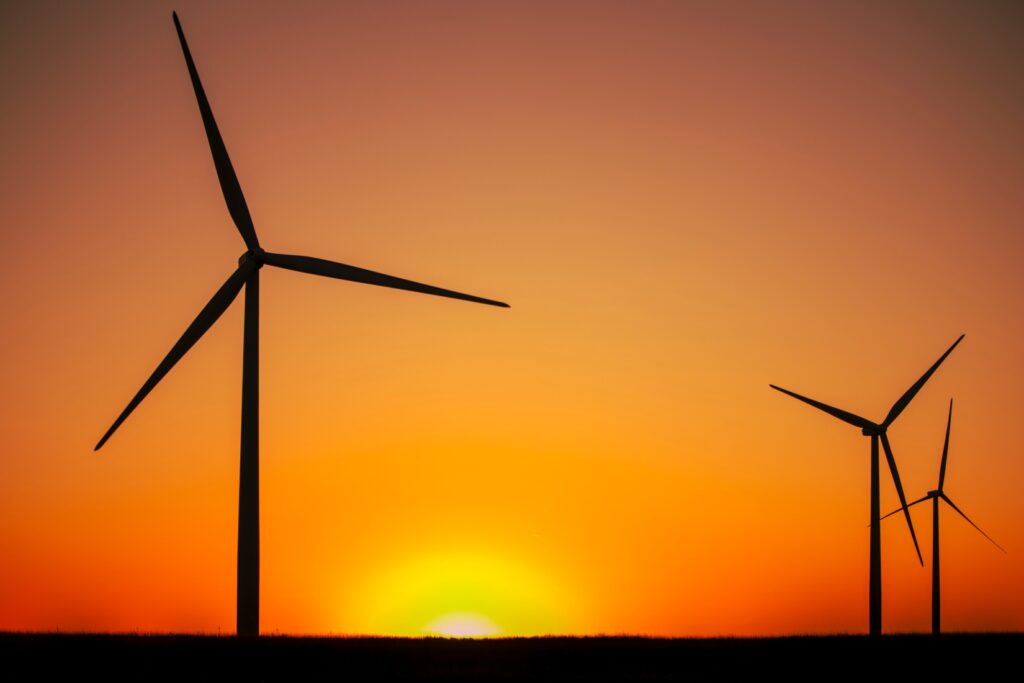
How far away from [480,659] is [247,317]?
15.1 m

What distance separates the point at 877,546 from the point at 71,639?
151ft

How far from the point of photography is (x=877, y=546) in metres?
76.4

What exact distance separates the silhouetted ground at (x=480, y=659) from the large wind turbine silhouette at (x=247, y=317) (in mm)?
2763

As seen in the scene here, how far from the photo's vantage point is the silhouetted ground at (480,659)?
43.4 m

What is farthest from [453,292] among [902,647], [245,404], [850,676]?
[902,647]

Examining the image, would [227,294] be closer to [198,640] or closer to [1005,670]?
[198,640]

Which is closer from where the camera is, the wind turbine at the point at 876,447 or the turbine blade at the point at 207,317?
the turbine blade at the point at 207,317

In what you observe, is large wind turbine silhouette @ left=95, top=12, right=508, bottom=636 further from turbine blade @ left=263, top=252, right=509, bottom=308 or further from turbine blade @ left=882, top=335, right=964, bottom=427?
turbine blade @ left=882, top=335, right=964, bottom=427

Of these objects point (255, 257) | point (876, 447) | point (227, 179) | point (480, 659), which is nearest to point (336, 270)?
point (255, 257)

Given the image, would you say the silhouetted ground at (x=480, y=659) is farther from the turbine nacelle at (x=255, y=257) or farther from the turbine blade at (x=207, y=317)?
the turbine nacelle at (x=255, y=257)

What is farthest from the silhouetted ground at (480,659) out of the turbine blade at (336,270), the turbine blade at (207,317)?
the turbine blade at (336,270)

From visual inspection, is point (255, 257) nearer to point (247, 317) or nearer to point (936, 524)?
point (247, 317)

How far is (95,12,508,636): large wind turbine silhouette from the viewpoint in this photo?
152ft

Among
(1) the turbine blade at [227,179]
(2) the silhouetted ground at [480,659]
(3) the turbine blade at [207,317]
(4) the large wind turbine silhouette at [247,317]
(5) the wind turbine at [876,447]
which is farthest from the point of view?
(5) the wind turbine at [876,447]
